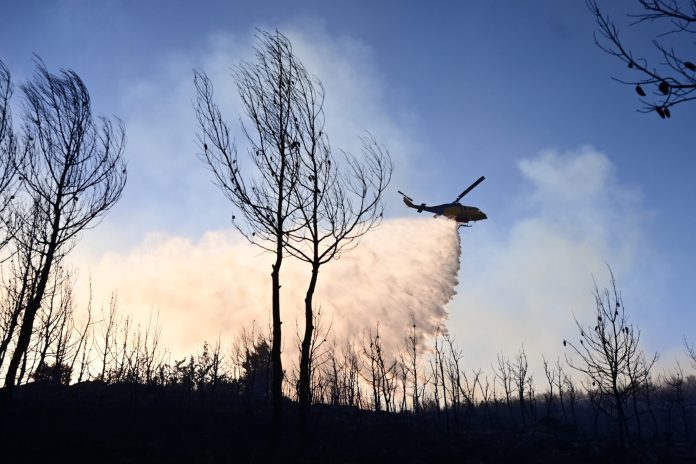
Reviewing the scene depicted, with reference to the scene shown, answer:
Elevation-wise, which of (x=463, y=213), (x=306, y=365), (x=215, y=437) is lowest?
(x=215, y=437)

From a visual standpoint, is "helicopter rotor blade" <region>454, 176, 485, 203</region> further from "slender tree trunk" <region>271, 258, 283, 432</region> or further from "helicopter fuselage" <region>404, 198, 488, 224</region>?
"slender tree trunk" <region>271, 258, 283, 432</region>

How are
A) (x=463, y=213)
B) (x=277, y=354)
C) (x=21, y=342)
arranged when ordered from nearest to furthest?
(x=277, y=354)
(x=21, y=342)
(x=463, y=213)

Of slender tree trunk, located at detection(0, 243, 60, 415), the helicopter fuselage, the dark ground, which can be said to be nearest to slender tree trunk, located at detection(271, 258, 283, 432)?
the dark ground

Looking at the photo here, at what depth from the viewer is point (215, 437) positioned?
21.2 m

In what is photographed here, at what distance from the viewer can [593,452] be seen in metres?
22.7

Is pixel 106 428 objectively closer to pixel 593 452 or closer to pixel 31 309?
pixel 31 309

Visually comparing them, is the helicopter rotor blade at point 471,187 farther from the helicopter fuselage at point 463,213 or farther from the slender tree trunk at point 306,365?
the slender tree trunk at point 306,365

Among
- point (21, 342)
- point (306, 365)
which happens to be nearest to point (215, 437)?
point (21, 342)

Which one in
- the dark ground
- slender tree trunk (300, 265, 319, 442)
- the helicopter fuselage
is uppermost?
the helicopter fuselage

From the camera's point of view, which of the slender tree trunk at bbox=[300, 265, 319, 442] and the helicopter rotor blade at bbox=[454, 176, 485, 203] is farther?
the helicopter rotor blade at bbox=[454, 176, 485, 203]

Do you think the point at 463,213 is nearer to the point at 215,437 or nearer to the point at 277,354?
the point at 215,437

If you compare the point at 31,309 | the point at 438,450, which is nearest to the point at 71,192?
the point at 31,309

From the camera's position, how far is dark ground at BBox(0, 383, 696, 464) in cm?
1349

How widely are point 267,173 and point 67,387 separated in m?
31.5
